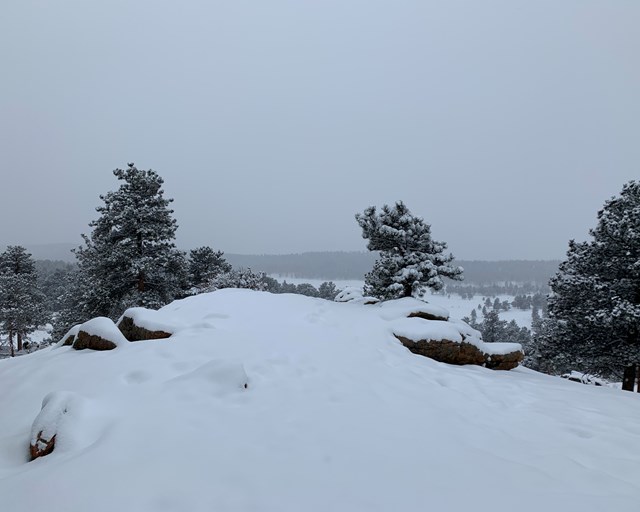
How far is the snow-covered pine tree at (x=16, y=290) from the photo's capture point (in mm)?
28406

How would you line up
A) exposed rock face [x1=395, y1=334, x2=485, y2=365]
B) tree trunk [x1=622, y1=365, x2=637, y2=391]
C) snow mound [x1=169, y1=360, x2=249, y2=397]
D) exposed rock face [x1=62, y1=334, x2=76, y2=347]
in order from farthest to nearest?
tree trunk [x1=622, y1=365, x2=637, y2=391] → exposed rock face [x1=395, y1=334, x2=485, y2=365] → exposed rock face [x1=62, y1=334, x2=76, y2=347] → snow mound [x1=169, y1=360, x2=249, y2=397]

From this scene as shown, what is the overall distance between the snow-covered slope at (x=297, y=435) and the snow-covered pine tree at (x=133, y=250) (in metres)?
10.5

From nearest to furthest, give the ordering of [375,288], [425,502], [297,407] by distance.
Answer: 1. [425,502]
2. [297,407]
3. [375,288]

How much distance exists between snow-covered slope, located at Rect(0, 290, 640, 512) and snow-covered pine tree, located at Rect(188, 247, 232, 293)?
1790cm

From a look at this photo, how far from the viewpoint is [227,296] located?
10289 millimetres

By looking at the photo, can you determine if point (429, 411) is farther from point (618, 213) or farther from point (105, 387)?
point (618, 213)

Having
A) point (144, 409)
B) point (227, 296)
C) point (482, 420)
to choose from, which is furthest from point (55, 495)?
point (227, 296)

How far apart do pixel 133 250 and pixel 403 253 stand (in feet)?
44.2

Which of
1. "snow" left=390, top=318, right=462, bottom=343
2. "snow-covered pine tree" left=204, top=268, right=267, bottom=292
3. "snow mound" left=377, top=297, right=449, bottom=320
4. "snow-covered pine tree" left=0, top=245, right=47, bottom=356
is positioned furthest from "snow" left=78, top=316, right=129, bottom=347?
"snow-covered pine tree" left=0, top=245, right=47, bottom=356

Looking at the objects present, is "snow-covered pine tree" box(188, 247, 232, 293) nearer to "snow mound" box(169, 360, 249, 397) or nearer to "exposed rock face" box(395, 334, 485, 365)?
"exposed rock face" box(395, 334, 485, 365)

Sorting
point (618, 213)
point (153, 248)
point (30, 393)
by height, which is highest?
point (618, 213)

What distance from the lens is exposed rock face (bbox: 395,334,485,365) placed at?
8.74 metres

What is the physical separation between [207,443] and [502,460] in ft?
10.5

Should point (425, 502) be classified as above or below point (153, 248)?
below
